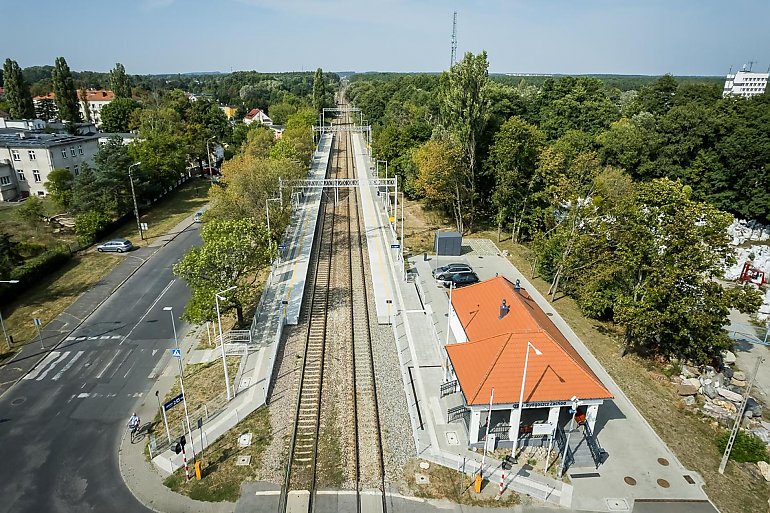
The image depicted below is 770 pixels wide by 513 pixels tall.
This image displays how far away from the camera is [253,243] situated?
105 ft

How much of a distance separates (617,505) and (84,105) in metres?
147

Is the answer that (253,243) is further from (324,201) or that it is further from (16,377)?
(324,201)

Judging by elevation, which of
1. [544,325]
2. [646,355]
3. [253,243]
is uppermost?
[253,243]

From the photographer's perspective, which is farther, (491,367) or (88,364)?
(88,364)

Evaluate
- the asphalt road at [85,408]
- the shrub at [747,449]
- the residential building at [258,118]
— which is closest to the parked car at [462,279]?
the shrub at [747,449]

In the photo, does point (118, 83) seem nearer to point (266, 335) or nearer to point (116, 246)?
point (116, 246)

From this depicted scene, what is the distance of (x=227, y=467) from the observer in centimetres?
2039

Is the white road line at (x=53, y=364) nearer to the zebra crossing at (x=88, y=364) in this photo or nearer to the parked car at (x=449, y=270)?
the zebra crossing at (x=88, y=364)

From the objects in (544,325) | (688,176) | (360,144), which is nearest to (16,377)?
(544,325)

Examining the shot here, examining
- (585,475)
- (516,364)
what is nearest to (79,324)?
(516,364)

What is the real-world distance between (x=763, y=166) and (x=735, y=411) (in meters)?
43.1

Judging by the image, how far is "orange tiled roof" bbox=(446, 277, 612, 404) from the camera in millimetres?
21031

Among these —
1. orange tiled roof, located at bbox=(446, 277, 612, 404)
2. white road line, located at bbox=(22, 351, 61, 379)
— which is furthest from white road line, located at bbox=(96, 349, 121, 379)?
orange tiled roof, located at bbox=(446, 277, 612, 404)

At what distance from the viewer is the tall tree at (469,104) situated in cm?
4650
